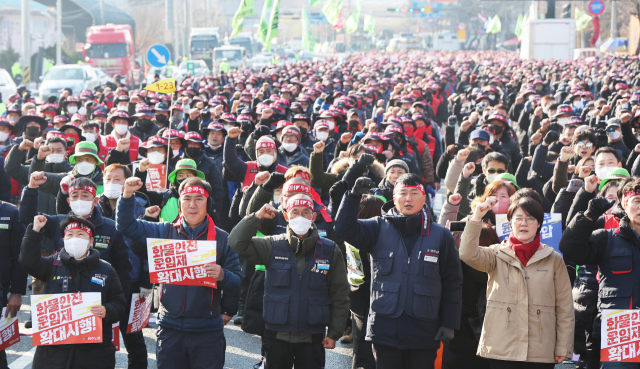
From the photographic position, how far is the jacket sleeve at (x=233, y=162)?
8.72 meters

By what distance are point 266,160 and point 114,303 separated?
3178 millimetres

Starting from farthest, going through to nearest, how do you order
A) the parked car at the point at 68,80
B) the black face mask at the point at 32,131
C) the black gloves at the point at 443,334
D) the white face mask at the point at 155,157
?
the parked car at the point at 68,80
the black face mask at the point at 32,131
the white face mask at the point at 155,157
the black gloves at the point at 443,334

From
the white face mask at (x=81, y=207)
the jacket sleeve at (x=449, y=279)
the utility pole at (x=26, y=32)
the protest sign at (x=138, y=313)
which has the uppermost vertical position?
the utility pole at (x=26, y=32)

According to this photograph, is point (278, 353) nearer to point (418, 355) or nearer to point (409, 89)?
point (418, 355)

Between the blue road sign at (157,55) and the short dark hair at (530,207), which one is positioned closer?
the short dark hair at (530,207)

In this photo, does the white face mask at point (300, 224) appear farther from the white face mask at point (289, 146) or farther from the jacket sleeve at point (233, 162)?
the white face mask at point (289, 146)

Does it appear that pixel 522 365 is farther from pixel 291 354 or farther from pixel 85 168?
pixel 85 168

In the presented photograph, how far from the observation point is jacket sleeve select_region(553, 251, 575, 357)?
4.81 metres

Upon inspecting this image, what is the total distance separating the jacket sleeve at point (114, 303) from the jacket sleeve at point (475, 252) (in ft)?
7.65

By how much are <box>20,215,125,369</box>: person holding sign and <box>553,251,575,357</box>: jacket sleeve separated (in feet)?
9.42

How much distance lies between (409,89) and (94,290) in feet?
50.2

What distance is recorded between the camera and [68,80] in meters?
30.3

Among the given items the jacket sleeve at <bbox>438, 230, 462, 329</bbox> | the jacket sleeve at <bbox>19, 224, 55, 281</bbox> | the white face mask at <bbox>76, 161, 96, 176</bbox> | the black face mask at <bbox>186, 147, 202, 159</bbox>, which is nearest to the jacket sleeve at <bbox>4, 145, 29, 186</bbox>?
the white face mask at <bbox>76, 161, 96, 176</bbox>

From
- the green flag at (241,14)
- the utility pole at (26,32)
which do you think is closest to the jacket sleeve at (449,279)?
the green flag at (241,14)
